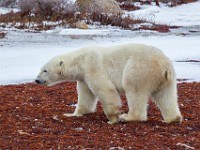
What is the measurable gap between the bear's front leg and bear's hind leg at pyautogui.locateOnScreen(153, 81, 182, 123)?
1014 millimetres

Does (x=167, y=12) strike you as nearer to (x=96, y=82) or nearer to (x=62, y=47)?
(x=62, y=47)

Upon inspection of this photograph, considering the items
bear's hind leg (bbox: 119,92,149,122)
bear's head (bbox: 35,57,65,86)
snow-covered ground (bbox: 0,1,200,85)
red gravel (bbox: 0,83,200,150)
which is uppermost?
bear's head (bbox: 35,57,65,86)

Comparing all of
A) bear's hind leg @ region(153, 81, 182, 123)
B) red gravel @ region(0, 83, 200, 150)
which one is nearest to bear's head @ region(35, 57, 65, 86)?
red gravel @ region(0, 83, 200, 150)

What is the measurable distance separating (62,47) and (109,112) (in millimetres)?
11277

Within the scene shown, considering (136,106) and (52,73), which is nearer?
(136,106)

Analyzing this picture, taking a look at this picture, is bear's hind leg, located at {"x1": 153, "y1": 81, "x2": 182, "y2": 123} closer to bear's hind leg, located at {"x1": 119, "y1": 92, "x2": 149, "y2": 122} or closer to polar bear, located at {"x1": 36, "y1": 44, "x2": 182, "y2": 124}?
polar bear, located at {"x1": 36, "y1": 44, "x2": 182, "y2": 124}

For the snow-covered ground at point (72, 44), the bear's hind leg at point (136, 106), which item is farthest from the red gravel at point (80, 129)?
the snow-covered ground at point (72, 44)

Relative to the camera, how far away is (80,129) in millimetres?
6074

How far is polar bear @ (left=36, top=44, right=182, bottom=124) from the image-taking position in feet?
20.5

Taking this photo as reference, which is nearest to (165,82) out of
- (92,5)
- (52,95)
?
(52,95)

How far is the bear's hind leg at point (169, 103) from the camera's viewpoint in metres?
6.36

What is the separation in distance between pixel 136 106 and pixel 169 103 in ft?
1.44

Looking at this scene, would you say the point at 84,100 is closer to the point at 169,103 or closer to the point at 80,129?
the point at 80,129

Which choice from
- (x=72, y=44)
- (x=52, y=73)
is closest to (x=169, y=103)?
(x=52, y=73)
